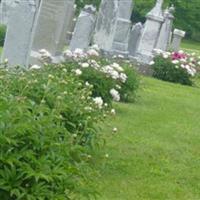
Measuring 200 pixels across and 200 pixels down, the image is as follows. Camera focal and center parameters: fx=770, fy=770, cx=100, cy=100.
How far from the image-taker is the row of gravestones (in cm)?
1008

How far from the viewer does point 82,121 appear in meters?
7.14

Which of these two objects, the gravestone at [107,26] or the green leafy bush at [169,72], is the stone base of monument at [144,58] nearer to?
the green leafy bush at [169,72]

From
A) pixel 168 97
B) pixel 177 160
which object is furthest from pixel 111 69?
pixel 168 97

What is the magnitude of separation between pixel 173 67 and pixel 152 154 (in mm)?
13542

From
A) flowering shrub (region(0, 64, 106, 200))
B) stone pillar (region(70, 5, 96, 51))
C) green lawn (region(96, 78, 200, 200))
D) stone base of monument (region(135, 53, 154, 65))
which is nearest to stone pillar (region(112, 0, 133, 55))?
stone base of monument (region(135, 53, 154, 65))

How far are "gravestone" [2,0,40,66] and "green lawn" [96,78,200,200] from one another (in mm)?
1526

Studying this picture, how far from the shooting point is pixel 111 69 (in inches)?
455

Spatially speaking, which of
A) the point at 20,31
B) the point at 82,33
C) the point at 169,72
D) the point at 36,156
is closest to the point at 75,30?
the point at 82,33

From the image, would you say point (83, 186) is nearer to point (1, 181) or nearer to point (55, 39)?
point (1, 181)

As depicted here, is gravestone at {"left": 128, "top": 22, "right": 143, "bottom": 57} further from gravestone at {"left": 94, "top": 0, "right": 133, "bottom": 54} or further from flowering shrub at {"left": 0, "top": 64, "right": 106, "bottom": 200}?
flowering shrub at {"left": 0, "top": 64, "right": 106, "bottom": 200}

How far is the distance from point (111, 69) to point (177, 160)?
9.15 ft

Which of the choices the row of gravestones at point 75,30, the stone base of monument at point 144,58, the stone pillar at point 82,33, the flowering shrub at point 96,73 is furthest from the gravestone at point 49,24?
the stone base of monument at point 144,58

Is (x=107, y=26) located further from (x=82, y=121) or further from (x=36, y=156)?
(x=36, y=156)

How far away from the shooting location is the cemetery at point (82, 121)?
4.76 meters
